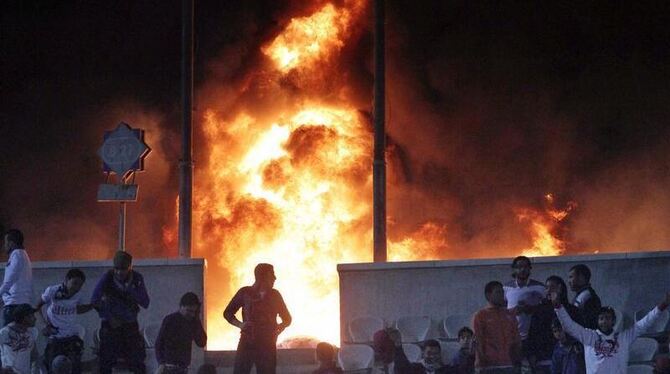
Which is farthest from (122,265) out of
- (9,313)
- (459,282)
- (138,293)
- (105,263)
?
(459,282)

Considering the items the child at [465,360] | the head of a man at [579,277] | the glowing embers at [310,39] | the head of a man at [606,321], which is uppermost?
the glowing embers at [310,39]

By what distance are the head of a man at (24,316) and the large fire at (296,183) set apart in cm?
943

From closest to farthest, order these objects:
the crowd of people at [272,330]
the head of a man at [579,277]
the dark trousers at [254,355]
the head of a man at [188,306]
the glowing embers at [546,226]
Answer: the crowd of people at [272,330]
the head of a man at [188,306]
the head of a man at [579,277]
the dark trousers at [254,355]
the glowing embers at [546,226]

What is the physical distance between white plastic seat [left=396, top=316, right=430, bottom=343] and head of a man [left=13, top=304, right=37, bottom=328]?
536 centimetres

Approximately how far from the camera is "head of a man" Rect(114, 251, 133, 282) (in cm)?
1082

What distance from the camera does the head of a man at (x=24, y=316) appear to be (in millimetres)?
11359

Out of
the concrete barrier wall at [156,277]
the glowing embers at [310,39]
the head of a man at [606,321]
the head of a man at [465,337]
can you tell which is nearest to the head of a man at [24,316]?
the concrete barrier wall at [156,277]

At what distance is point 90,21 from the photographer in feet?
76.4

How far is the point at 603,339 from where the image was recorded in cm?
1011

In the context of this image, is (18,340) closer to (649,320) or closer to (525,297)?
(525,297)

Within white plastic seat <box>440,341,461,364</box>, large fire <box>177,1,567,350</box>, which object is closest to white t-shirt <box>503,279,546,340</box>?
white plastic seat <box>440,341,461,364</box>

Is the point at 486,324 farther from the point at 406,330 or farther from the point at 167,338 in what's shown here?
the point at 406,330

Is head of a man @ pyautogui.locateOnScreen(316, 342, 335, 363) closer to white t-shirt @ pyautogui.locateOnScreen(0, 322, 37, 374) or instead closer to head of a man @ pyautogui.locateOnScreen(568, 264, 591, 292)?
head of a man @ pyautogui.locateOnScreen(568, 264, 591, 292)

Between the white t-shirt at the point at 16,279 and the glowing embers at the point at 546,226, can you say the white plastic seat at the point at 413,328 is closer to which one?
the white t-shirt at the point at 16,279
